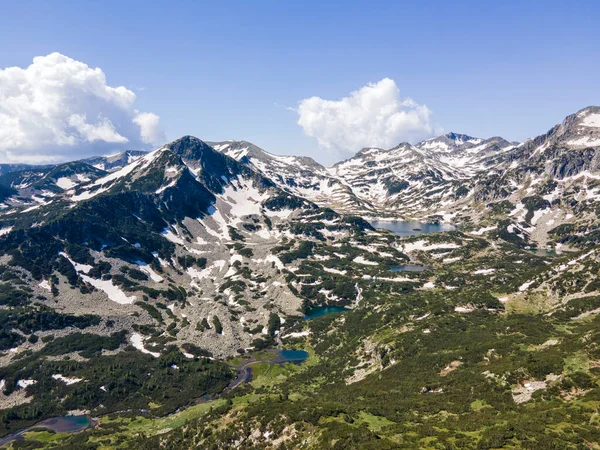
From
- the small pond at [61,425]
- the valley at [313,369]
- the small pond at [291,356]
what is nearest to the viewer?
the valley at [313,369]

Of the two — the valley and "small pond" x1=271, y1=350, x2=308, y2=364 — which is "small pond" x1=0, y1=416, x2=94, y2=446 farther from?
"small pond" x1=271, y1=350, x2=308, y2=364

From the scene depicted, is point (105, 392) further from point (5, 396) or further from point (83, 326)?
point (83, 326)

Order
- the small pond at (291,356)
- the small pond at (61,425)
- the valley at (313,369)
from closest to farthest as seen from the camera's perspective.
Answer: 1. the valley at (313,369)
2. the small pond at (61,425)
3. the small pond at (291,356)

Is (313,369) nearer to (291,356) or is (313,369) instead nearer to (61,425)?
(291,356)

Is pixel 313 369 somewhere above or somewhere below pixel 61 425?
below

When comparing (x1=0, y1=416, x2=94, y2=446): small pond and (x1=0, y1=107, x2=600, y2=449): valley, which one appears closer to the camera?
(x1=0, y1=107, x2=600, y2=449): valley

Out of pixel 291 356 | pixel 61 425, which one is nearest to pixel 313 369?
pixel 291 356

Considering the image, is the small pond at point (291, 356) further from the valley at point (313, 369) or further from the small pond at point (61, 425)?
the small pond at point (61, 425)

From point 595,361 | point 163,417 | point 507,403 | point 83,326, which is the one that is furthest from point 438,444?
point 83,326

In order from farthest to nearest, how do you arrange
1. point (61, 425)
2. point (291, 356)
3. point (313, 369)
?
point (291, 356), point (313, 369), point (61, 425)

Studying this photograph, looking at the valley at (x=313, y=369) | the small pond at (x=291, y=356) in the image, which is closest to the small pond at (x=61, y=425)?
the valley at (x=313, y=369)

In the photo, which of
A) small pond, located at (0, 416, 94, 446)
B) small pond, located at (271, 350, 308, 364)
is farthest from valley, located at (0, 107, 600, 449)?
small pond, located at (0, 416, 94, 446)
